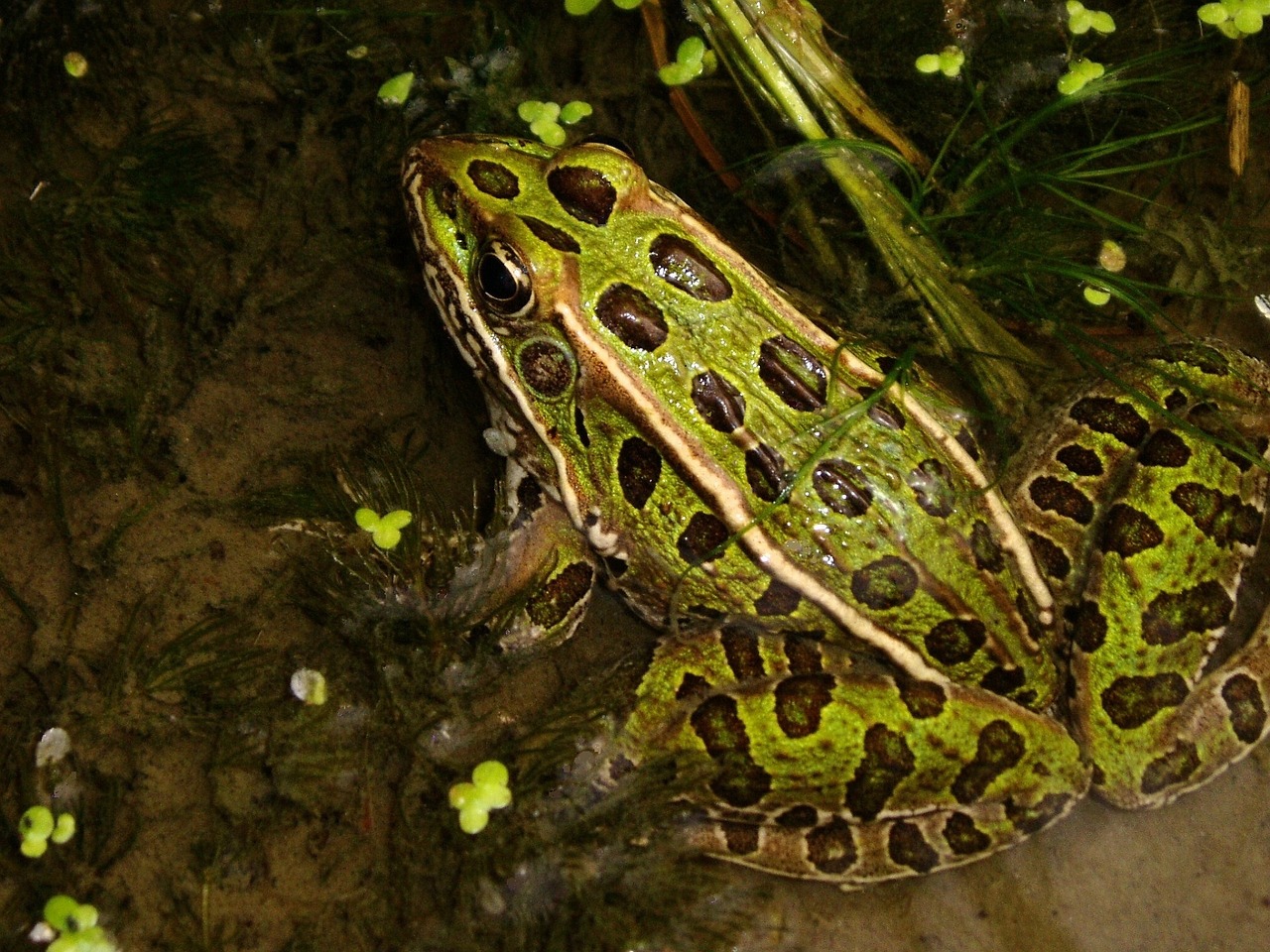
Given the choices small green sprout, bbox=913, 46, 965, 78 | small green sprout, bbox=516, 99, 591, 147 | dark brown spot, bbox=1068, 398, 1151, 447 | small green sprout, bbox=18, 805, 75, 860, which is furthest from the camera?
small green sprout, bbox=913, 46, 965, 78

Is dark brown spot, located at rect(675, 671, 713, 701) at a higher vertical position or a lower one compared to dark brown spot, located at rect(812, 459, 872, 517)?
lower

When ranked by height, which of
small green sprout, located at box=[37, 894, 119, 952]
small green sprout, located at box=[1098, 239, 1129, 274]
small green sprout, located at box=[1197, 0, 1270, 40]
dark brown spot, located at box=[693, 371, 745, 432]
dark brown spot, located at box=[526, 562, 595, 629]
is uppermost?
small green sprout, located at box=[1197, 0, 1270, 40]

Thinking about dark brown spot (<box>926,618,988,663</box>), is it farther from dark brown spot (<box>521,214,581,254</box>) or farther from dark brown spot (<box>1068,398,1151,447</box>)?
dark brown spot (<box>521,214,581,254</box>)

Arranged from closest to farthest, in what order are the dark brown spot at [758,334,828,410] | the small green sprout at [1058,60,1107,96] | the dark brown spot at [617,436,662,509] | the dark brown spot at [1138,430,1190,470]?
1. the dark brown spot at [758,334,828,410]
2. the dark brown spot at [617,436,662,509]
3. the dark brown spot at [1138,430,1190,470]
4. the small green sprout at [1058,60,1107,96]

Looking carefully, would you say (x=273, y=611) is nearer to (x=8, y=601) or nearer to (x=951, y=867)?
(x=8, y=601)

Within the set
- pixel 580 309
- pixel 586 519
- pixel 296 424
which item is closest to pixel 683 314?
pixel 580 309

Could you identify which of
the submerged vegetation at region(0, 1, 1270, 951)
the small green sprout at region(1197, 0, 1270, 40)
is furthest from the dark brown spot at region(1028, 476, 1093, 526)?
the small green sprout at region(1197, 0, 1270, 40)

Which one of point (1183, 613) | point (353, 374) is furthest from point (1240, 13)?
point (353, 374)

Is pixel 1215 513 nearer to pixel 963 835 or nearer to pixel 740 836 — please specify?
pixel 963 835

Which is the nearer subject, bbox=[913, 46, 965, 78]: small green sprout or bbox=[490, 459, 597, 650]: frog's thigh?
bbox=[490, 459, 597, 650]: frog's thigh
